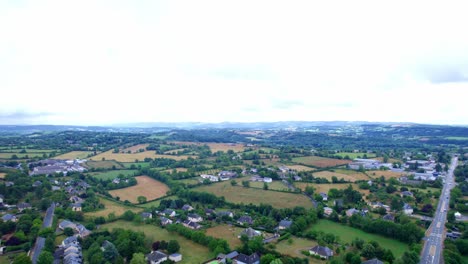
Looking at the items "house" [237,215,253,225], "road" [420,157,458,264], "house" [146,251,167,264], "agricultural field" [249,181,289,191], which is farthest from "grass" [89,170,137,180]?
"road" [420,157,458,264]

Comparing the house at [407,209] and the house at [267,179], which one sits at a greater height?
the house at [267,179]

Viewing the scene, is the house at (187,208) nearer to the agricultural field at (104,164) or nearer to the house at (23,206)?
the house at (23,206)

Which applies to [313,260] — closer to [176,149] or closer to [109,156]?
[109,156]

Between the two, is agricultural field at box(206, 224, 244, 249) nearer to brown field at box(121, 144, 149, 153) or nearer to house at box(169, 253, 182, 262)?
house at box(169, 253, 182, 262)

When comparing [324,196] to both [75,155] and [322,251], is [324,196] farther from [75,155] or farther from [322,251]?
[75,155]

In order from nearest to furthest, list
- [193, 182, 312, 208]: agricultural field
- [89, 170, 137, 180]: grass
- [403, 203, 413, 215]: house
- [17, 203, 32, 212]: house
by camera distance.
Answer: [17, 203, 32, 212]: house, [403, 203, 413, 215]: house, [193, 182, 312, 208]: agricultural field, [89, 170, 137, 180]: grass

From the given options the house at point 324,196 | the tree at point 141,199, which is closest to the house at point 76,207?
the tree at point 141,199
